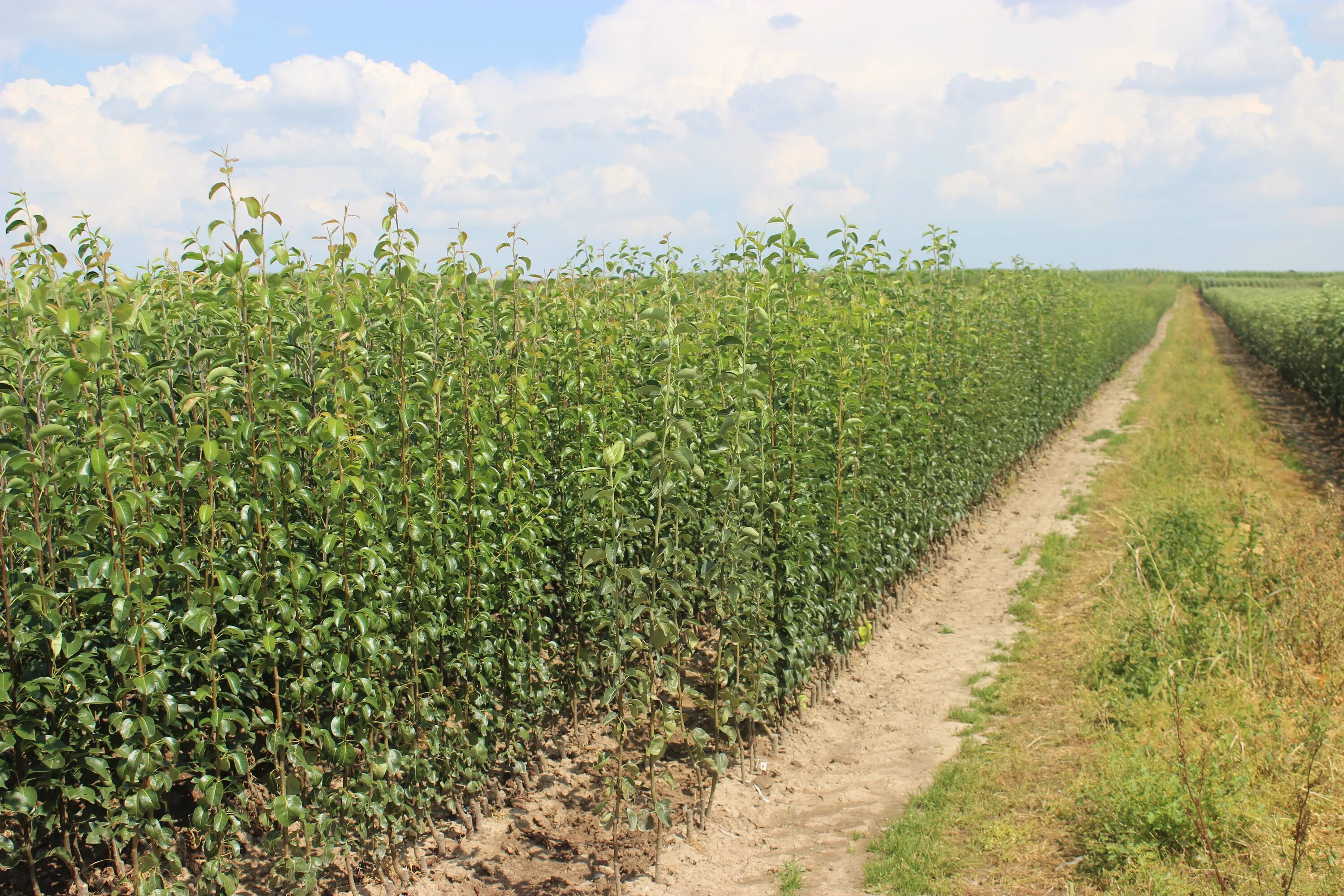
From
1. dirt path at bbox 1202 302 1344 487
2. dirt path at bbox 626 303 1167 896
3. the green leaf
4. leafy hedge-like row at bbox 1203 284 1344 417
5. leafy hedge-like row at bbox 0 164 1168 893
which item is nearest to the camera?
the green leaf

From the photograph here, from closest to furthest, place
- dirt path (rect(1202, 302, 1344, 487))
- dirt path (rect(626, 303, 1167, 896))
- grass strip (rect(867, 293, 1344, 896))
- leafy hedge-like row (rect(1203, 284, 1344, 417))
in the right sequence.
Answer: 1. grass strip (rect(867, 293, 1344, 896))
2. dirt path (rect(626, 303, 1167, 896))
3. dirt path (rect(1202, 302, 1344, 487))
4. leafy hedge-like row (rect(1203, 284, 1344, 417))

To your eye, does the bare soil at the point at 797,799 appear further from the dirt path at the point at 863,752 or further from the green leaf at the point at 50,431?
the green leaf at the point at 50,431

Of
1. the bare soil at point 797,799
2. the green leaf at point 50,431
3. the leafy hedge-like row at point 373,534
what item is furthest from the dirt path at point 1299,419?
the green leaf at point 50,431

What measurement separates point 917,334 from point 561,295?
4.21 meters

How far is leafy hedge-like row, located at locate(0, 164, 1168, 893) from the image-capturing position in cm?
304

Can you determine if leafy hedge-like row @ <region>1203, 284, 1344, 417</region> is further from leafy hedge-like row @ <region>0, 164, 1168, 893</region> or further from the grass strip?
leafy hedge-like row @ <region>0, 164, 1168, 893</region>

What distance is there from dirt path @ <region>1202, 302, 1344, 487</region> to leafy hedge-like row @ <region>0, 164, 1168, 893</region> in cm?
1277

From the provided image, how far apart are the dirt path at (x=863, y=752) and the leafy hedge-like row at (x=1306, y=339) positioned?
13.7 meters

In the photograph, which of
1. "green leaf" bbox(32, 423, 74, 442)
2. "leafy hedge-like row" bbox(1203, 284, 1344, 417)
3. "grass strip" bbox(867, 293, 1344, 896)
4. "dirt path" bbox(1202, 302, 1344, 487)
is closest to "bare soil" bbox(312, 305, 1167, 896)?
"grass strip" bbox(867, 293, 1344, 896)

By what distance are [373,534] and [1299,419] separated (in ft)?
77.8

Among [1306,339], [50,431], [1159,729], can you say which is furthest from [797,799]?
[1306,339]

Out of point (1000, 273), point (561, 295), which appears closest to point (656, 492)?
point (561, 295)

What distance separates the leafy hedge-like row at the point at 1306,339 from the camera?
19422 mm

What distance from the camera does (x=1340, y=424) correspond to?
19500mm
